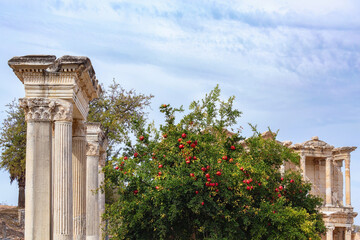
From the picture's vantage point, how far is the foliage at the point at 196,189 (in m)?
17.7

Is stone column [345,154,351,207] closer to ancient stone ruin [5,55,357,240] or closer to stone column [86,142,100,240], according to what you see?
stone column [86,142,100,240]

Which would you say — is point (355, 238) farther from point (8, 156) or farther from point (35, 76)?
point (35, 76)

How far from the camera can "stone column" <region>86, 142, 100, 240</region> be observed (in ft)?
72.8

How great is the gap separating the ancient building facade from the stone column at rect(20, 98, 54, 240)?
3729 centimetres

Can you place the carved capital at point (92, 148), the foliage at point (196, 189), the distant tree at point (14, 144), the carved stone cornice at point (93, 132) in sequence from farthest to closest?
the distant tree at point (14, 144)
the carved stone cornice at point (93, 132)
the carved capital at point (92, 148)
the foliage at point (196, 189)

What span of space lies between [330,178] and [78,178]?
3953 cm

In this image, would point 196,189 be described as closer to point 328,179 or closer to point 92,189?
point 92,189

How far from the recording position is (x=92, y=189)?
2253 cm

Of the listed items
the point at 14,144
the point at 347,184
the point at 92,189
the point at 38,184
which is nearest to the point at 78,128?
the point at 38,184

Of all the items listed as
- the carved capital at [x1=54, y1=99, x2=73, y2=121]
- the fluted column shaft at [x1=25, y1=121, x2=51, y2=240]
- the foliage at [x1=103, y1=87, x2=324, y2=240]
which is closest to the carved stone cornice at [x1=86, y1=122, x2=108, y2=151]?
the foliage at [x1=103, y1=87, x2=324, y2=240]

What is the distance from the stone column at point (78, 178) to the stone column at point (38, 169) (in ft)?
7.16

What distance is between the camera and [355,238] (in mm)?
57312

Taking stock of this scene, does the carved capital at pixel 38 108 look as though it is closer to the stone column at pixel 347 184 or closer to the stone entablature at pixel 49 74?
the stone entablature at pixel 49 74

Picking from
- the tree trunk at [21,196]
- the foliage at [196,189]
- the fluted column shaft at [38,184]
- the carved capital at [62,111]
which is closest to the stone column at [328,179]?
the tree trunk at [21,196]
